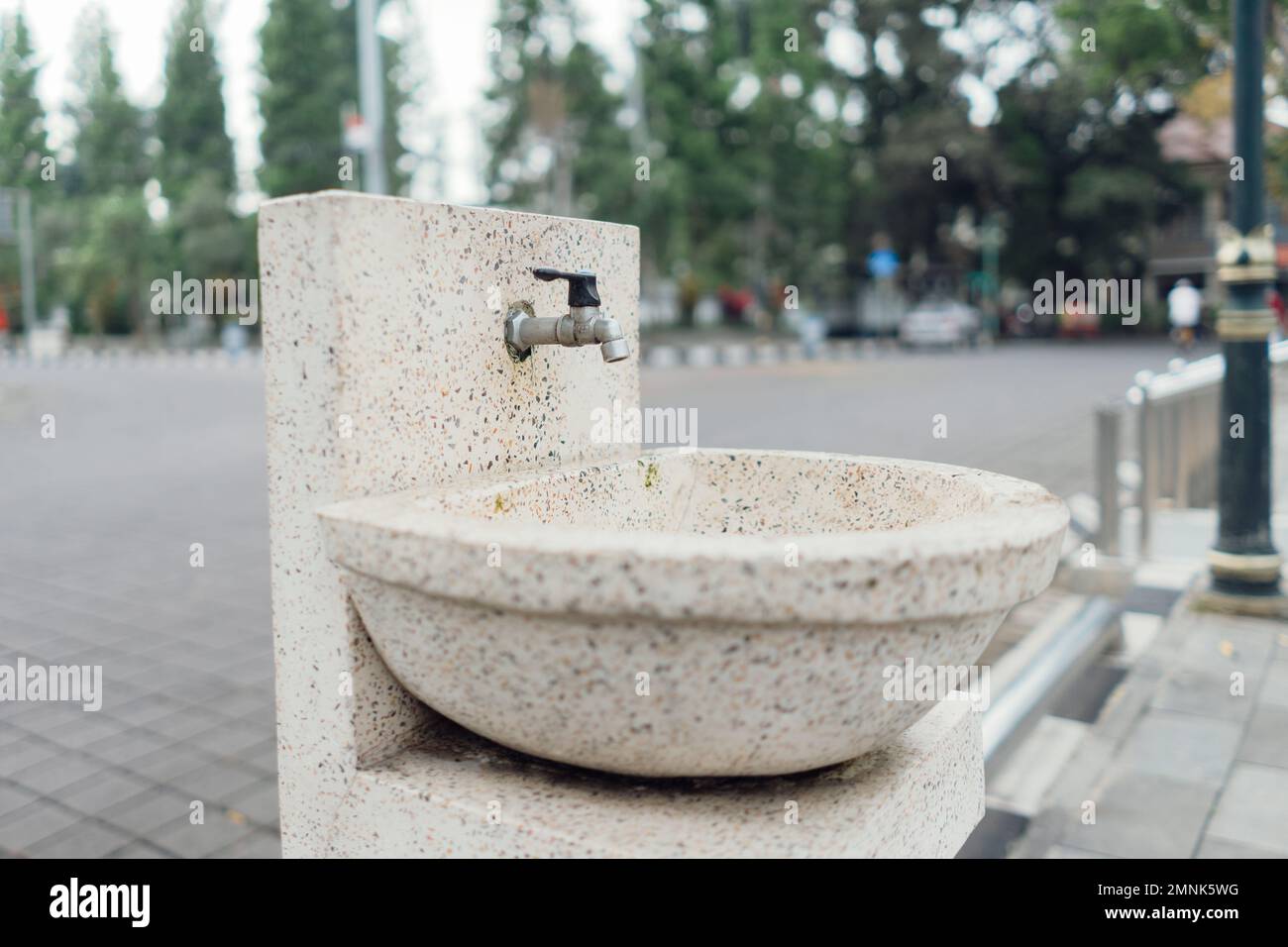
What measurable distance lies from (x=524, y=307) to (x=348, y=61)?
3962 cm

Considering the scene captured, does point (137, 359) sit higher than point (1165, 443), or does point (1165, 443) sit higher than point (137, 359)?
point (137, 359)

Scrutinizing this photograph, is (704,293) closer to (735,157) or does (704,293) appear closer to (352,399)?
(735,157)

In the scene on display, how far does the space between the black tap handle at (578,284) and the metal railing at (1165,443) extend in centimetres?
405

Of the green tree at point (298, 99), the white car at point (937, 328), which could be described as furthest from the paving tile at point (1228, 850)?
the green tree at point (298, 99)

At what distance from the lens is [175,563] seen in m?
6.38

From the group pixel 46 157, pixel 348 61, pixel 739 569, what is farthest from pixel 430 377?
pixel 348 61

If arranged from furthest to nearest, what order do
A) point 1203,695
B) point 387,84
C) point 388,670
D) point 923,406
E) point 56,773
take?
1. point 387,84
2. point 923,406
3. point 1203,695
4. point 56,773
5. point 388,670

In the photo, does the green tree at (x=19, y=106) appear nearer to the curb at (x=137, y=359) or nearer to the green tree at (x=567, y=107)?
the green tree at (x=567, y=107)

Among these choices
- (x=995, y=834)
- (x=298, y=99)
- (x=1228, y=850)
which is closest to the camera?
(x=1228, y=850)

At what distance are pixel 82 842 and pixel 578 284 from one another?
2.27 metres

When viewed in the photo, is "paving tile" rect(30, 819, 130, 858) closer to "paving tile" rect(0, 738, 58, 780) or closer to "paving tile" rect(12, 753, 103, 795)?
"paving tile" rect(12, 753, 103, 795)

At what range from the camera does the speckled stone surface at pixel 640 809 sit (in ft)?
4.56

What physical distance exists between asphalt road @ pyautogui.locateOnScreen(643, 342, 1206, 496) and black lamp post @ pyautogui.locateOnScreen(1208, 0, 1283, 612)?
105 inches

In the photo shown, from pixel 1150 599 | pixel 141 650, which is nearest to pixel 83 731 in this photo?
pixel 141 650
